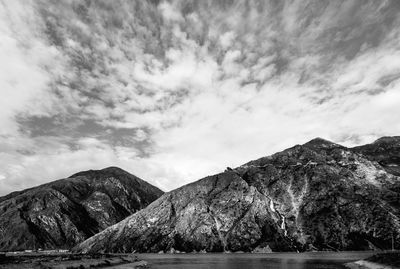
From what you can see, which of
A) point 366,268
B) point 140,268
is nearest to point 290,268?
point 366,268

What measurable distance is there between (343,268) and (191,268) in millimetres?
48495

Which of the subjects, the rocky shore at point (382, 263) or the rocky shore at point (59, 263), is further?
the rocky shore at point (59, 263)

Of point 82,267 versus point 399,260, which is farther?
point 82,267

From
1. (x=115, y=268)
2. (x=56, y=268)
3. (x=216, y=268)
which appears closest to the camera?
(x=56, y=268)

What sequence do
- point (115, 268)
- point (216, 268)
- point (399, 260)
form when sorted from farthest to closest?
1. point (115, 268)
2. point (216, 268)
3. point (399, 260)

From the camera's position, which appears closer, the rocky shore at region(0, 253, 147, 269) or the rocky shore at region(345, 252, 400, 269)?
the rocky shore at region(345, 252, 400, 269)

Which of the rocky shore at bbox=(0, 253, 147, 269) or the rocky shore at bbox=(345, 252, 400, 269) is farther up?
the rocky shore at bbox=(0, 253, 147, 269)

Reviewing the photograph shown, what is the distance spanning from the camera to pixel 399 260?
341 ft

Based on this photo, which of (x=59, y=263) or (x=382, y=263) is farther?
(x=59, y=263)

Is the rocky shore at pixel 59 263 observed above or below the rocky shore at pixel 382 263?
above

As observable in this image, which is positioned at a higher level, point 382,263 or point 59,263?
point 59,263

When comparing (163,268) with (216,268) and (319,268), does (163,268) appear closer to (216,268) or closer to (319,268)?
(216,268)

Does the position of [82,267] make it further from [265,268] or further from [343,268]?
[343,268]

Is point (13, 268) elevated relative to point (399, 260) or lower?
elevated
